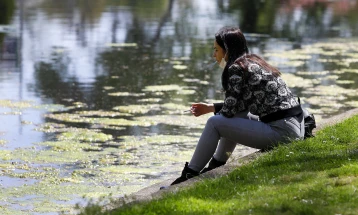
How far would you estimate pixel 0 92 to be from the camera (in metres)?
13.0

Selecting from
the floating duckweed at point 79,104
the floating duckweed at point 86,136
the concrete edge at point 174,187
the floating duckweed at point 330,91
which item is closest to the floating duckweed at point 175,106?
the floating duckweed at point 79,104

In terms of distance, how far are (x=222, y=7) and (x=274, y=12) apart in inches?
103

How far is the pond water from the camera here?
8.54 m

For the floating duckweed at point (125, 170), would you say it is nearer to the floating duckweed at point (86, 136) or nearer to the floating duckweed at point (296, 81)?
the floating duckweed at point (86, 136)

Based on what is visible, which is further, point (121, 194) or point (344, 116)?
point (344, 116)

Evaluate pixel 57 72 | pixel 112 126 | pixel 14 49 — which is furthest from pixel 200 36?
pixel 112 126

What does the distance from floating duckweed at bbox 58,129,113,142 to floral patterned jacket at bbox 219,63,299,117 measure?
363cm

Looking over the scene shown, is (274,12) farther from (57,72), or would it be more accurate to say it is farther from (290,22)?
(57,72)

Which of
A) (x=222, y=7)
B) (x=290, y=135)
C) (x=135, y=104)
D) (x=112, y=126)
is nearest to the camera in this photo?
(x=290, y=135)

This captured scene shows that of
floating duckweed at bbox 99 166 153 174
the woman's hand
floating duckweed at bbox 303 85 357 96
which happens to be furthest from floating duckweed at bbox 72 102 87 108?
the woman's hand

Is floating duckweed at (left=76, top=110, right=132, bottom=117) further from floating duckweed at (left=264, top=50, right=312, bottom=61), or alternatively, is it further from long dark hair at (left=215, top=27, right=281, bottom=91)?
floating duckweed at (left=264, top=50, right=312, bottom=61)

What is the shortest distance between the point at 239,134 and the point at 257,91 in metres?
0.37

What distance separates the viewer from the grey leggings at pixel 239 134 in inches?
254

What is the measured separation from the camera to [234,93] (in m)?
6.52
